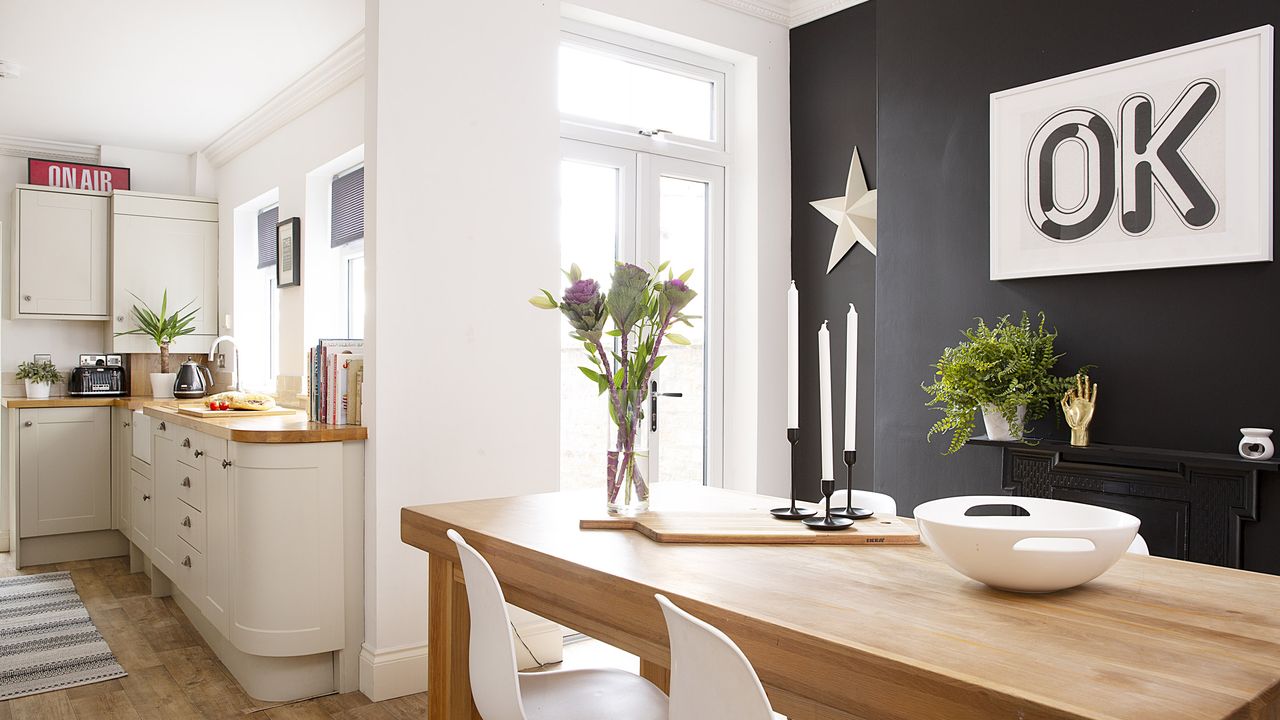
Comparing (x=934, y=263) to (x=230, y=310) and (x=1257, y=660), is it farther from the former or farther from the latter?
(x=230, y=310)

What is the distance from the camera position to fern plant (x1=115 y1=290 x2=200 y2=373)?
564 centimetres

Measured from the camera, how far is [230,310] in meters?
5.78

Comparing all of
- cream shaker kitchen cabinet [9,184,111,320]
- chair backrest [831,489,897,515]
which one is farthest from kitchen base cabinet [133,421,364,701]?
cream shaker kitchen cabinet [9,184,111,320]

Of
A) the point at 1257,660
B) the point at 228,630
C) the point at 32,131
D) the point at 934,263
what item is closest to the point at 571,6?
the point at 934,263

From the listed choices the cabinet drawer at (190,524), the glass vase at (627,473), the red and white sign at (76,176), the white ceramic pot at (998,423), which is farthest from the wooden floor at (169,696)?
the red and white sign at (76,176)

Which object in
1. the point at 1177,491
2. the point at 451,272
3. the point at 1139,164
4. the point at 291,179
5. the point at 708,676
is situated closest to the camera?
the point at 708,676

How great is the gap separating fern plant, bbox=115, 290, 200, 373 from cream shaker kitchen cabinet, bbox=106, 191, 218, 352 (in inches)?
1.2

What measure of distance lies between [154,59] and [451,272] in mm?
2237

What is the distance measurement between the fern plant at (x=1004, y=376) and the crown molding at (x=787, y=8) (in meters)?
1.82

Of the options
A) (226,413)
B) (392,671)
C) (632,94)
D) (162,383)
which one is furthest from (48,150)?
(392,671)

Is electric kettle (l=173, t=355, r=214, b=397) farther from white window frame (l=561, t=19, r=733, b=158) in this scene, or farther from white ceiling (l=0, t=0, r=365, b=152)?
white window frame (l=561, t=19, r=733, b=158)

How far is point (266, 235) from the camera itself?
5562 millimetres

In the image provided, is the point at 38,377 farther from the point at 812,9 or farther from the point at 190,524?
the point at 812,9

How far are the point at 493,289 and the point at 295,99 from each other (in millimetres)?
2153
